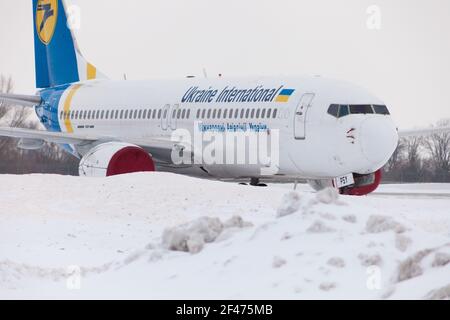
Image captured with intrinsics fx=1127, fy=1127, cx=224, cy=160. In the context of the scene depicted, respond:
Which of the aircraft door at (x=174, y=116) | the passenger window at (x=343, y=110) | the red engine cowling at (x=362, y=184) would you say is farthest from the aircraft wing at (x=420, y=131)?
the aircraft door at (x=174, y=116)

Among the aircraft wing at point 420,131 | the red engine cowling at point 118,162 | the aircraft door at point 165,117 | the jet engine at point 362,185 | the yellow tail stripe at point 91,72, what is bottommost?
the jet engine at point 362,185

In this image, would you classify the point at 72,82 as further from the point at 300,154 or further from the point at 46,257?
the point at 46,257

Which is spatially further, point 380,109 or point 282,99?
point 282,99

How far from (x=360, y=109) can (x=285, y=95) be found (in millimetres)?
2201

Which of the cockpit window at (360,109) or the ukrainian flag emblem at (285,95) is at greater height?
the ukrainian flag emblem at (285,95)

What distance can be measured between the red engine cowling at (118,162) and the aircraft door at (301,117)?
4.38 metres

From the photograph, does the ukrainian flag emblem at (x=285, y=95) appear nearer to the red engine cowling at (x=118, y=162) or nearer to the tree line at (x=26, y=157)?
the red engine cowling at (x=118, y=162)

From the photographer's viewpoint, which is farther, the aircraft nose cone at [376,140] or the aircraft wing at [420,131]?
the aircraft wing at [420,131]

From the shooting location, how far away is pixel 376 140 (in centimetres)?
2575

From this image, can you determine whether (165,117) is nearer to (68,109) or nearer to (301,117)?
(68,109)

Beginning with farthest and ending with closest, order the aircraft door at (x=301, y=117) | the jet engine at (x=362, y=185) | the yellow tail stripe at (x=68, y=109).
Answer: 1. the yellow tail stripe at (x=68, y=109)
2. the jet engine at (x=362, y=185)
3. the aircraft door at (x=301, y=117)

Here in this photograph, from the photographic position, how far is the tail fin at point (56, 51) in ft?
129

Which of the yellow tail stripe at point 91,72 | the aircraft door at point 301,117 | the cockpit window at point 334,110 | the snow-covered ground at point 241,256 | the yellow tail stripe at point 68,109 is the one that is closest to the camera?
the snow-covered ground at point 241,256

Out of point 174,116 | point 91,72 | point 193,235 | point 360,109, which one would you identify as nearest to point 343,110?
point 360,109
